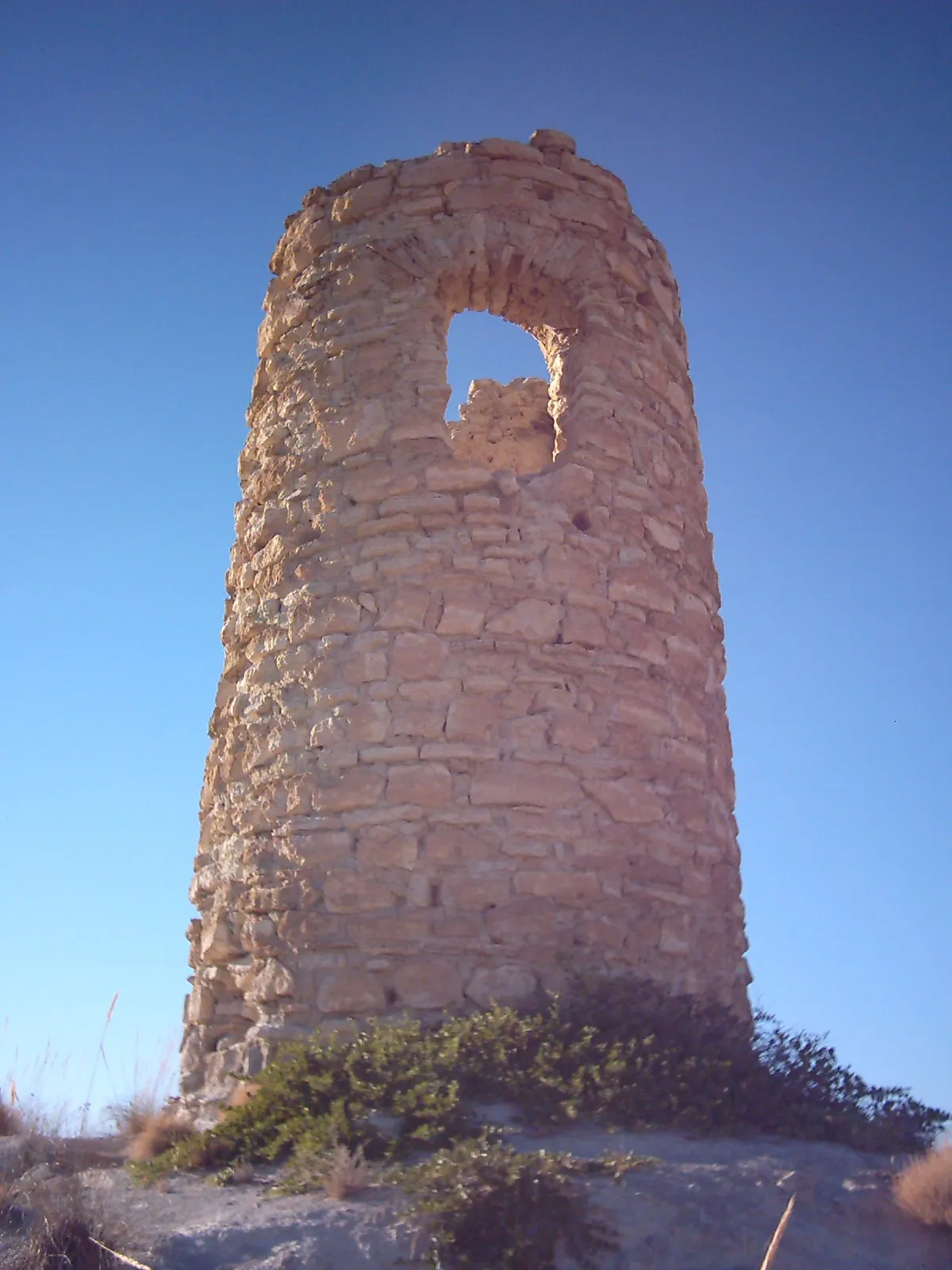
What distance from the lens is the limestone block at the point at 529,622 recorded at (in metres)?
5.57

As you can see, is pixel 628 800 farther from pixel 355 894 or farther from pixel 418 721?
pixel 355 894

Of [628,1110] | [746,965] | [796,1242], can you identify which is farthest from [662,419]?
[796,1242]

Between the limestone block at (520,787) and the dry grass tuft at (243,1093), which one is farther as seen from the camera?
the limestone block at (520,787)

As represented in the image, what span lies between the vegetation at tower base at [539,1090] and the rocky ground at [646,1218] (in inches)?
8.2

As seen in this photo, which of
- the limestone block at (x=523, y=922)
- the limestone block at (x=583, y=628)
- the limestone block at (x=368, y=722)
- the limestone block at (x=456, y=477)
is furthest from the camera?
the limestone block at (x=456, y=477)

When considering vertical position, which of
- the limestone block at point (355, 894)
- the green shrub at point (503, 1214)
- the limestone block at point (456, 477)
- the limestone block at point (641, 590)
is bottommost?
the green shrub at point (503, 1214)

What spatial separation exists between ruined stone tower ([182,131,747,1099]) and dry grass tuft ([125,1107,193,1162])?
269 millimetres

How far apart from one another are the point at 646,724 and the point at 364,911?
1.68 metres

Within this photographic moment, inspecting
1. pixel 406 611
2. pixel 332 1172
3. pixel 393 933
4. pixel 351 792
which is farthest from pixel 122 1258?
pixel 406 611

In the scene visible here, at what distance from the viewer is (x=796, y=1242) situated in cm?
321

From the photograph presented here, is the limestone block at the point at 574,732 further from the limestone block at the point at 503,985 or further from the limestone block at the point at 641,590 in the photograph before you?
the limestone block at the point at 503,985

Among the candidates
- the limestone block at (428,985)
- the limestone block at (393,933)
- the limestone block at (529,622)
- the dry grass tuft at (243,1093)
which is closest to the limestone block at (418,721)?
the limestone block at (529,622)

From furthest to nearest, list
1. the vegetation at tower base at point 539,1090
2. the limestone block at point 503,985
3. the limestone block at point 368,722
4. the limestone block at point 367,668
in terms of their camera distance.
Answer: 1. the limestone block at point 367,668
2. the limestone block at point 368,722
3. the limestone block at point 503,985
4. the vegetation at tower base at point 539,1090

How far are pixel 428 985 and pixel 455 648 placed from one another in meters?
1.56
